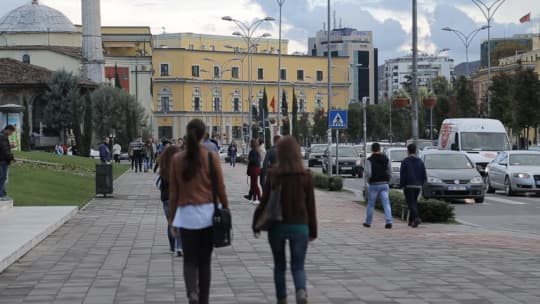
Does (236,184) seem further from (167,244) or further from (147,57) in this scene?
(147,57)

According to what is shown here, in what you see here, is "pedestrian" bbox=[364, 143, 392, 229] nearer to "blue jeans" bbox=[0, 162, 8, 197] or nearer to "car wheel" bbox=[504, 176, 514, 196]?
"blue jeans" bbox=[0, 162, 8, 197]

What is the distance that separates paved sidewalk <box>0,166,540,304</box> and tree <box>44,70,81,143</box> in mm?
57928

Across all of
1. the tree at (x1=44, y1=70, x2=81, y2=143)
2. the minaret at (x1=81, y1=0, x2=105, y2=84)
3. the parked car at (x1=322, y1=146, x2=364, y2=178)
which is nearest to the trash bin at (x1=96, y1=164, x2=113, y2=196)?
the parked car at (x1=322, y1=146, x2=364, y2=178)

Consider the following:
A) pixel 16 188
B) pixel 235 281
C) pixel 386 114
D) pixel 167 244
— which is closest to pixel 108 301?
pixel 235 281

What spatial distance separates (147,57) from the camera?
4722 inches

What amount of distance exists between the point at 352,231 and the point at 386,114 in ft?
362

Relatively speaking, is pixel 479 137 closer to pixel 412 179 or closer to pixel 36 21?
pixel 412 179

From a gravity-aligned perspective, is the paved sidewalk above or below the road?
above

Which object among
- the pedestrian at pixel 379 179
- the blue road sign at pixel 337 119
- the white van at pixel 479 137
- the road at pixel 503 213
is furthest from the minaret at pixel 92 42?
the pedestrian at pixel 379 179

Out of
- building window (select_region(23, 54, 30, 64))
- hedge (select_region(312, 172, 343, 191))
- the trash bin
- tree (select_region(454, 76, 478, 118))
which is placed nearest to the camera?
the trash bin

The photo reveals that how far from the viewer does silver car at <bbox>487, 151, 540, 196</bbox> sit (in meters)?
34.7

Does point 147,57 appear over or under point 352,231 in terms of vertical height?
over

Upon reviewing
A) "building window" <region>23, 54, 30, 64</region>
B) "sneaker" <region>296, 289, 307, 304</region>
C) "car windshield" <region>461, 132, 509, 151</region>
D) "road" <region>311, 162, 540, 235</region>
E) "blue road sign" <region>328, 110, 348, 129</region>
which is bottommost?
"road" <region>311, 162, 540, 235</region>

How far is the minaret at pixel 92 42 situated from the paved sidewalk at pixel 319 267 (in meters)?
68.0
